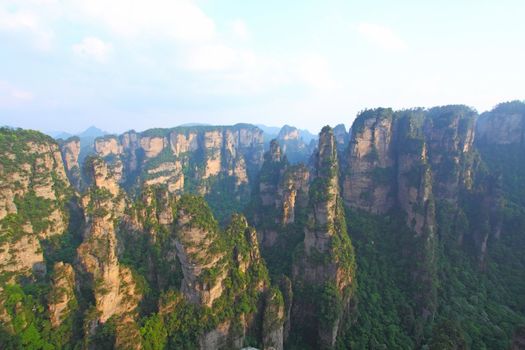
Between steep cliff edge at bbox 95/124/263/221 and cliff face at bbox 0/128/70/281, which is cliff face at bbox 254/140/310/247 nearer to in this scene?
steep cliff edge at bbox 95/124/263/221

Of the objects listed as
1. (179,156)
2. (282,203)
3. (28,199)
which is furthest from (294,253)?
(179,156)

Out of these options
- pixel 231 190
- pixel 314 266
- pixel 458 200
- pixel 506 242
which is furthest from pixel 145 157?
pixel 506 242

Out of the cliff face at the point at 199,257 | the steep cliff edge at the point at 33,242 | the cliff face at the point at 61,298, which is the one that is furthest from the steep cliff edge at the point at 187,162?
the cliff face at the point at 61,298

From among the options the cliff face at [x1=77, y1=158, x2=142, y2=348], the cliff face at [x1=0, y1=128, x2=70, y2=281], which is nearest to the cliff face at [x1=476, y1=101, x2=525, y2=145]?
the cliff face at [x1=77, y1=158, x2=142, y2=348]

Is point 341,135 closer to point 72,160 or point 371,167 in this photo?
point 371,167

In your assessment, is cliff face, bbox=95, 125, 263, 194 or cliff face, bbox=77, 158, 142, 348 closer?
cliff face, bbox=77, 158, 142, 348

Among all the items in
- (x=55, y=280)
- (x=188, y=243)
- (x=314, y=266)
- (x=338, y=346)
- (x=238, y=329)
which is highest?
(x=188, y=243)

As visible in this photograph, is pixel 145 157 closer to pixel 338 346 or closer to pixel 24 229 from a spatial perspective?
pixel 24 229
